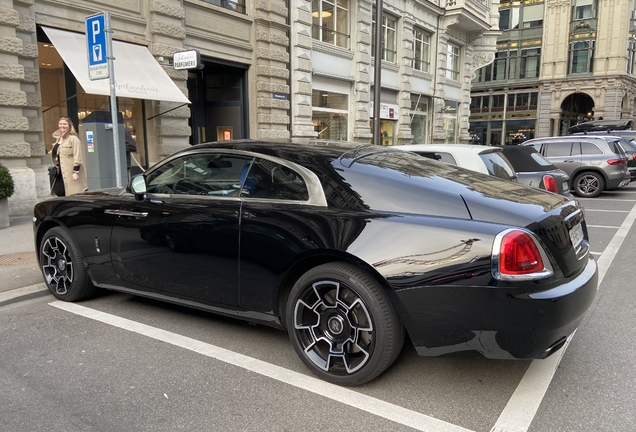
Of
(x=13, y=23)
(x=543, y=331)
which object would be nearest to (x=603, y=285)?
(x=543, y=331)

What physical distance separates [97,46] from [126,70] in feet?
15.6

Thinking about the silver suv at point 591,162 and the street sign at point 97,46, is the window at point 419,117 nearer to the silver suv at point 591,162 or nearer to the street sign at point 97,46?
the silver suv at point 591,162

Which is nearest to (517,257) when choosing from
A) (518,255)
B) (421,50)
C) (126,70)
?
(518,255)

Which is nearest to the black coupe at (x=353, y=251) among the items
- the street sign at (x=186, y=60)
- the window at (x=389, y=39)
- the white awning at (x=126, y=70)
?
the white awning at (x=126, y=70)

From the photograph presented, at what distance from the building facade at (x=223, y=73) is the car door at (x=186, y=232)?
17.8 feet

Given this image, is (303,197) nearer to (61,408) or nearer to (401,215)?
(401,215)

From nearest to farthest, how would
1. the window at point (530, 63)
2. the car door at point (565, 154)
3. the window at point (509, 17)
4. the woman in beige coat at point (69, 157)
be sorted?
1. the woman in beige coat at point (69, 157)
2. the car door at point (565, 154)
3. the window at point (530, 63)
4. the window at point (509, 17)

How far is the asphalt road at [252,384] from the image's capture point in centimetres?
274

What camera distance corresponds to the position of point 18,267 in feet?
18.9

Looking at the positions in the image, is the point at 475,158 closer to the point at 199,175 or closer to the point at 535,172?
the point at 535,172

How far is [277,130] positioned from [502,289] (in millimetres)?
12984

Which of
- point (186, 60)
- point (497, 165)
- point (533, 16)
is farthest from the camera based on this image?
point (533, 16)

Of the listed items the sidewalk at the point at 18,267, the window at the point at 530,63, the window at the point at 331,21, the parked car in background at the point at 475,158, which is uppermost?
the window at the point at 530,63

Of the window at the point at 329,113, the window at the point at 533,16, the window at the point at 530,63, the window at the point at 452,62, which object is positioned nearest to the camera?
Answer: the window at the point at 329,113
